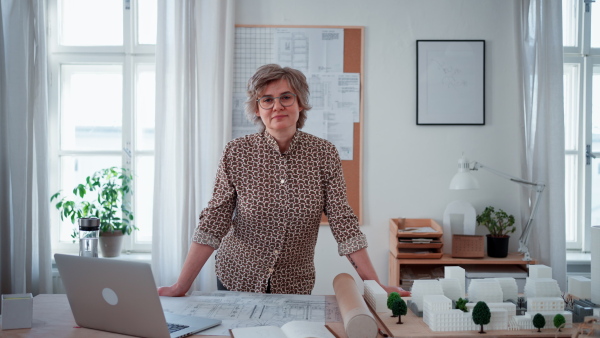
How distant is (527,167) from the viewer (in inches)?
144

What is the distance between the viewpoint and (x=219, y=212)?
217cm

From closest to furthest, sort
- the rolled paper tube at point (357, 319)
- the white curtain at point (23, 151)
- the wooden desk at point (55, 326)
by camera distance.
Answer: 1. the rolled paper tube at point (357, 319)
2. the wooden desk at point (55, 326)
3. the white curtain at point (23, 151)

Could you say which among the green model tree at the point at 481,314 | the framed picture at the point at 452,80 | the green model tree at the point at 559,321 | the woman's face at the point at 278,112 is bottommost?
the green model tree at the point at 559,321

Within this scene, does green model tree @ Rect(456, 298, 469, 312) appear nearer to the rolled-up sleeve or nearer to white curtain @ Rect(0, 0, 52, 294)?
the rolled-up sleeve

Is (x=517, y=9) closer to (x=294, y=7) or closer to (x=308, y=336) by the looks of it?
(x=294, y=7)

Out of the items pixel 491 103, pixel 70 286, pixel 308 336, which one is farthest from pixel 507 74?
pixel 70 286

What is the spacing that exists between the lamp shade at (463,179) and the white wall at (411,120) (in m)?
0.33

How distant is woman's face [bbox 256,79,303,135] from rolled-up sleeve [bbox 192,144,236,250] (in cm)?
21

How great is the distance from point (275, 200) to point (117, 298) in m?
0.79

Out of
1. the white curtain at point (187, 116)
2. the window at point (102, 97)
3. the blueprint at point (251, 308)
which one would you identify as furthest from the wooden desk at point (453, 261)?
the window at point (102, 97)

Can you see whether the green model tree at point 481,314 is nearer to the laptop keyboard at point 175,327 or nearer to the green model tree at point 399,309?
the green model tree at point 399,309

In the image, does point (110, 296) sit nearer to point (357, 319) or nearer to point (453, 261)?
point (357, 319)

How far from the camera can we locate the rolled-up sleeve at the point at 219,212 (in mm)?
2154

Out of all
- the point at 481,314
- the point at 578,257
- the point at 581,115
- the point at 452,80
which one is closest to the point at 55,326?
the point at 481,314
